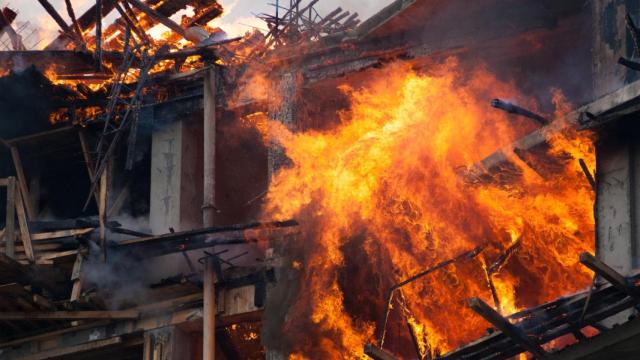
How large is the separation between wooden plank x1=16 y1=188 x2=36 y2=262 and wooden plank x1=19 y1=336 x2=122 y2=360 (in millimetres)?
1973

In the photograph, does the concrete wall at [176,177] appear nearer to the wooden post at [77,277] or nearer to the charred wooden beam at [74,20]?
the wooden post at [77,277]

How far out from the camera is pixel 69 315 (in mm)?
18578

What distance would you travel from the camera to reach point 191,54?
20.8 m

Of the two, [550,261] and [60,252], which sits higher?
[60,252]

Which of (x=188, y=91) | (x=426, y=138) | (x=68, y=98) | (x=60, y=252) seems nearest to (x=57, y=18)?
(x=68, y=98)

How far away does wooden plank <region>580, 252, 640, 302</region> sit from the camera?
10094mm

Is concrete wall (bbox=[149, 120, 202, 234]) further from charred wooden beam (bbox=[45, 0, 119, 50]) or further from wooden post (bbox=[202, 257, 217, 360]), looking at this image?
charred wooden beam (bbox=[45, 0, 119, 50])

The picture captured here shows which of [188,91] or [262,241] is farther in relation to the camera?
[188,91]

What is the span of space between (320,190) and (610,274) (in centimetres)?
817

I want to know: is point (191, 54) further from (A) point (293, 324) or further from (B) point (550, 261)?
(B) point (550, 261)

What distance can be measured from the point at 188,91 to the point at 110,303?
506 centimetres

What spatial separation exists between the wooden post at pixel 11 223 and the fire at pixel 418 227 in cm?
522

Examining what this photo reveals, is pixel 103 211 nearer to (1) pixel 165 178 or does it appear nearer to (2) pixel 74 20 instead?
(1) pixel 165 178

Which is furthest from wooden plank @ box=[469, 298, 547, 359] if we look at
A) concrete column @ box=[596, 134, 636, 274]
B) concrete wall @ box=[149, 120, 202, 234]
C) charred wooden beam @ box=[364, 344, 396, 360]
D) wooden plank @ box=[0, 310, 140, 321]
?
concrete wall @ box=[149, 120, 202, 234]
